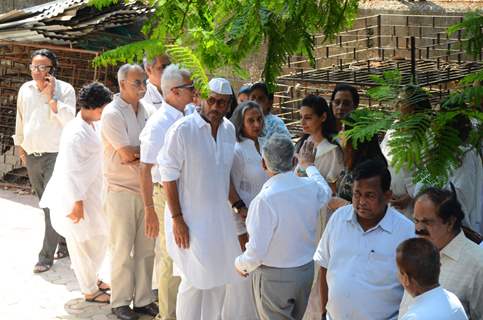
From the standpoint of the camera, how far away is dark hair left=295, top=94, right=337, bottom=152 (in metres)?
6.17

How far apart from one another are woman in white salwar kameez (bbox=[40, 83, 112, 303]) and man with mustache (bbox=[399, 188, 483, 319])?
361cm

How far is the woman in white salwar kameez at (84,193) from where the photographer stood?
24.0 ft

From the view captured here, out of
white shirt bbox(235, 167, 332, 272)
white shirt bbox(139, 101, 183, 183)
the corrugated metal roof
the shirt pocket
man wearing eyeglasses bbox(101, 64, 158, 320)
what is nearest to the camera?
the shirt pocket

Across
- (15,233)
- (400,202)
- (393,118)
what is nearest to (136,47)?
(393,118)

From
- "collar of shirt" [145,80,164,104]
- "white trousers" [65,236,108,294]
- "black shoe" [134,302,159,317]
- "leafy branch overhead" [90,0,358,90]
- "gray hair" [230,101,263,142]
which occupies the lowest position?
"black shoe" [134,302,159,317]

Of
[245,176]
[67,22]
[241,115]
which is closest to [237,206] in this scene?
[245,176]

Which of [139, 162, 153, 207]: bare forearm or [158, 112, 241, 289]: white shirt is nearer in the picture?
[158, 112, 241, 289]: white shirt

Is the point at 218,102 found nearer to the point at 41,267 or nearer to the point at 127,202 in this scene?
the point at 127,202

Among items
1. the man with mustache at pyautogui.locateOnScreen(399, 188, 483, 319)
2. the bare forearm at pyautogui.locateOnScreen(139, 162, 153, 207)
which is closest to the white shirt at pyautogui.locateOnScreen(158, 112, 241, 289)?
the bare forearm at pyautogui.locateOnScreen(139, 162, 153, 207)

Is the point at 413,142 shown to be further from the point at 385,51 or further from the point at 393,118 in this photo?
the point at 385,51

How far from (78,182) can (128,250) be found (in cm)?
76

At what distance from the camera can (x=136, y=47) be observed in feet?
8.46

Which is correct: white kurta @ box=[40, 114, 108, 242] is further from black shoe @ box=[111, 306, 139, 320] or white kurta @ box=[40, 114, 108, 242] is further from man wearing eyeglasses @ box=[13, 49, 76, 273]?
man wearing eyeglasses @ box=[13, 49, 76, 273]

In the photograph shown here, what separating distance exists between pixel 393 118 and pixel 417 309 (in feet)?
4.91
